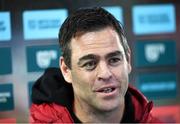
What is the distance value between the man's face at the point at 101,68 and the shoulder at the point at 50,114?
88 millimetres

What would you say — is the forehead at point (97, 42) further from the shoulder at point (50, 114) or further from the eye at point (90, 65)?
the shoulder at point (50, 114)

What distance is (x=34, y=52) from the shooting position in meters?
→ 1.59

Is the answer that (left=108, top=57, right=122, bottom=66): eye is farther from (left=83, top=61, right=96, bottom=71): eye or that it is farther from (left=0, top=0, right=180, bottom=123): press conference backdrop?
(left=0, top=0, right=180, bottom=123): press conference backdrop

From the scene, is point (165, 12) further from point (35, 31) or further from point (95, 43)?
point (95, 43)

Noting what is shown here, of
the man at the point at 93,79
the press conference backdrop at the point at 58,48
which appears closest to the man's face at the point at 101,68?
the man at the point at 93,79

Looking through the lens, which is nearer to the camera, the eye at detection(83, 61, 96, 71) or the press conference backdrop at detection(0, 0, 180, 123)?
the eye at detection(83, 61, 96, 71)

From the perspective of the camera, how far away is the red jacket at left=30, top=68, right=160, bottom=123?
2.96ft

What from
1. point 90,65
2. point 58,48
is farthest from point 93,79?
point 58,48

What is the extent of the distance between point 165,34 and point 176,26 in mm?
55

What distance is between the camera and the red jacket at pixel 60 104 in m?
0.90

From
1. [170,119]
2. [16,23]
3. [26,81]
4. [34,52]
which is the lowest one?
[170,119]

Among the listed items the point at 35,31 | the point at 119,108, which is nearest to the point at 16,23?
the point at 35,31

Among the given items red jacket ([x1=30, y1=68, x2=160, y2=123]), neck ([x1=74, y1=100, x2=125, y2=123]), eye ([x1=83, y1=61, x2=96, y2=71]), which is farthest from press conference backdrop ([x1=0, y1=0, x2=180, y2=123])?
eye ([x1=83, y1=61, x2=96, y2=71])

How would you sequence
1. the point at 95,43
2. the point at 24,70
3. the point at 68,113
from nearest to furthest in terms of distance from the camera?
the point at 95,43 → the point at 68,113 → the point at 24,70
